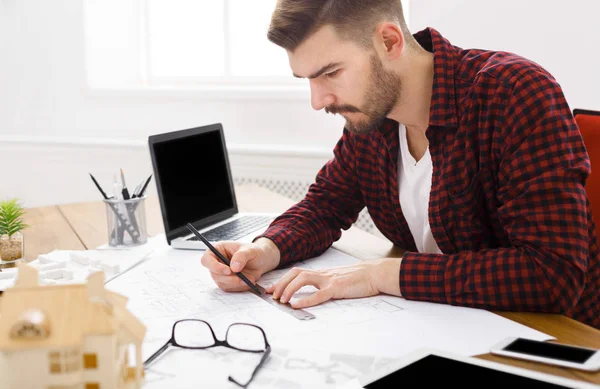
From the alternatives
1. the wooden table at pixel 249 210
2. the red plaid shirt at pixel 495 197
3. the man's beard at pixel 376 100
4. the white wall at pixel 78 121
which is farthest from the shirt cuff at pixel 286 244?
the white wall at pixel 78 121

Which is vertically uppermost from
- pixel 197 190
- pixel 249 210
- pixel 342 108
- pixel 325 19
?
pixel 325 19

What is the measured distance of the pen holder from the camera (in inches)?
59.3

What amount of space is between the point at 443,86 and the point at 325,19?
253 mm

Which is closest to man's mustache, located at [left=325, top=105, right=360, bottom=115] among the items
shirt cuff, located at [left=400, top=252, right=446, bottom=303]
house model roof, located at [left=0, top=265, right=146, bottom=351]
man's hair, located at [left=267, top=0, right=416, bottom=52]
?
man's hair, located at [left=267, top=0, right=416, bottom=52]

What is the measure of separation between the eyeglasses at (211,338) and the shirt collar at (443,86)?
537 mm

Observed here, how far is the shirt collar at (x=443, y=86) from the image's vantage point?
1.24m

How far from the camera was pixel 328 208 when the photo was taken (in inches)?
60.4

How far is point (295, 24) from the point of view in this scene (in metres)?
1.22

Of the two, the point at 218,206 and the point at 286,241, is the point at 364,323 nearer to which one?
the point at 286,241

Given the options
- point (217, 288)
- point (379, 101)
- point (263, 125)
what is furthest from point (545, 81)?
point (263, 125)

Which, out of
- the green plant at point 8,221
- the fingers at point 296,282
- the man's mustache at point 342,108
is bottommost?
the fingers at point 296,282

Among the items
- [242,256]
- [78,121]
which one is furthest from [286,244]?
[78,121]

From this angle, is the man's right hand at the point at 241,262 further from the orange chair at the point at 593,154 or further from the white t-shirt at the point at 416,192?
the orange chair at the point at 593,154

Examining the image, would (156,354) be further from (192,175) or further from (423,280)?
(192,175)
